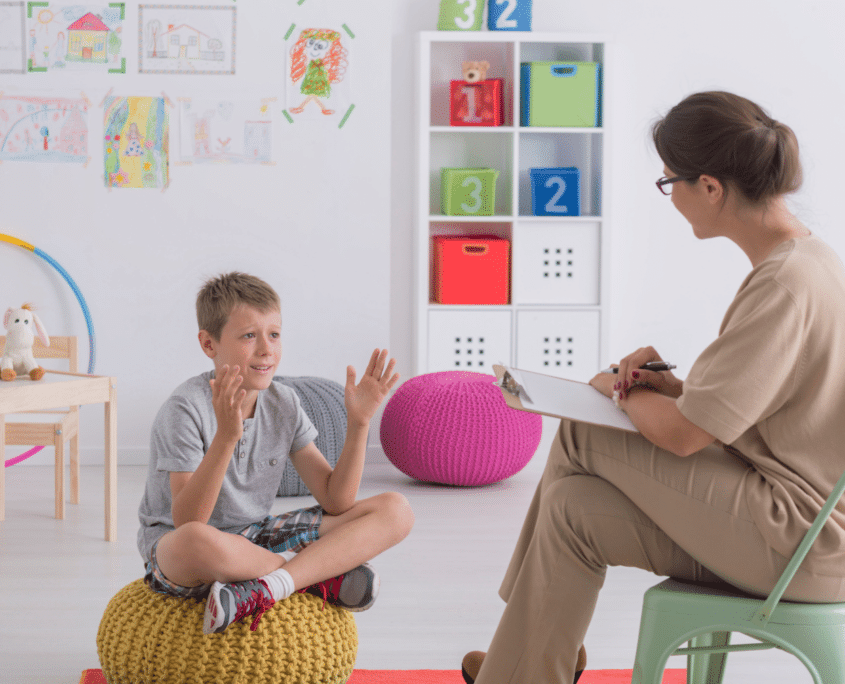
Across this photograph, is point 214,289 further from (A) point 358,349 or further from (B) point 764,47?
(B) point 764,47

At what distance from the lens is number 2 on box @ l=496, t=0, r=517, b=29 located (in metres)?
3.74

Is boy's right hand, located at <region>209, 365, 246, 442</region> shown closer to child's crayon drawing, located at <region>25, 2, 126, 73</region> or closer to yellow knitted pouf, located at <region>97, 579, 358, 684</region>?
yellow knitted pouf, located at <region>97, 579, 358, 684</region>

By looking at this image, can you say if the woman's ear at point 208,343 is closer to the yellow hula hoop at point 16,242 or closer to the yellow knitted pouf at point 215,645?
the yellow knitted pouf at point 215,645

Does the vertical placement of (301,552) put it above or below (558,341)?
→ below

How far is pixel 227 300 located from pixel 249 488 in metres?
0.35

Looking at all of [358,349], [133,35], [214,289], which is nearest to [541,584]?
[214,289]

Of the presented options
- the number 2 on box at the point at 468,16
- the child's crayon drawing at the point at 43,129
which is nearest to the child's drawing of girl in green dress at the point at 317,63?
the number 2 on box at the point at 468,16

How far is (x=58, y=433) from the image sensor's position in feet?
9.84

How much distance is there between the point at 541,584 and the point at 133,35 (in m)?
3.22

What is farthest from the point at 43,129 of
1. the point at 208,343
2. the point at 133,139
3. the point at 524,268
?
the point at 208,343

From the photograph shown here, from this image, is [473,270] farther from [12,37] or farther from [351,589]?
[351,589]

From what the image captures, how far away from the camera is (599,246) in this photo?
383cm

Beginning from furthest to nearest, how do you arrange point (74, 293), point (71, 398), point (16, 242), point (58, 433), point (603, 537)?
point (74, 293) < point (16, 242) < point (58, 433) < point (71, 398) < point (603, 537)

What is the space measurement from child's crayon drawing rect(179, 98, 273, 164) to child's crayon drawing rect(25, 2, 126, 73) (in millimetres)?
352
